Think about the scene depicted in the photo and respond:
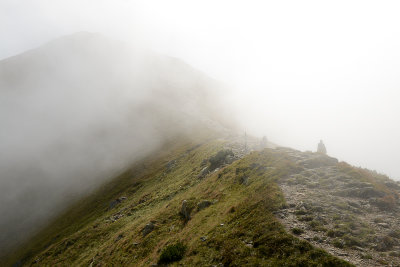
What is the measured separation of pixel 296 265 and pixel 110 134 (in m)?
179

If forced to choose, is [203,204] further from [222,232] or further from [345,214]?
[345,214]

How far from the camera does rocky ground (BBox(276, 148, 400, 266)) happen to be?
16.4 m

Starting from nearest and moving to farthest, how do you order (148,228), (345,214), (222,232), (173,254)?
(345,214) < (222,232) < (173,254) < (148,228)

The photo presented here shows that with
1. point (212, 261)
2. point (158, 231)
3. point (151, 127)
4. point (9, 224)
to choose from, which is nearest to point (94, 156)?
point (151, 127)

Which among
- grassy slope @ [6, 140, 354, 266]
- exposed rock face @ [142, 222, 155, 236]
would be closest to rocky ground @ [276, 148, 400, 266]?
grassy slope @ [6, 140, 354, 266]

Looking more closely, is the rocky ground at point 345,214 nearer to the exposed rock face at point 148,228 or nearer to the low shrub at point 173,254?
the low shrub at point 173,254

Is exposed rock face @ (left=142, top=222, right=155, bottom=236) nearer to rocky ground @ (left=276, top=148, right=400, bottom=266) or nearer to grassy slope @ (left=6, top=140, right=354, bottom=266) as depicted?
grassy slope @ (left=6, top=140, right=354, bottom=266)

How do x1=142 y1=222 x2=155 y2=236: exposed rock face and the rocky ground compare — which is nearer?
the rocky ground

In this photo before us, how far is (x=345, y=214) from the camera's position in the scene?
20.8 meters

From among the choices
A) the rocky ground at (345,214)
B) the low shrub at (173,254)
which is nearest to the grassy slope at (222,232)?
the low shrub at (173,254)

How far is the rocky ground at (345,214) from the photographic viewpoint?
16.4m

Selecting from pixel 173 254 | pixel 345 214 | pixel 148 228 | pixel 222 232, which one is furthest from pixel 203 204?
pixel 345 214

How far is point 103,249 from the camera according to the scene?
42.8 m

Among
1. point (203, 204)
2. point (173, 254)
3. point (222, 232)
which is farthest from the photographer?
point (203, 204)
